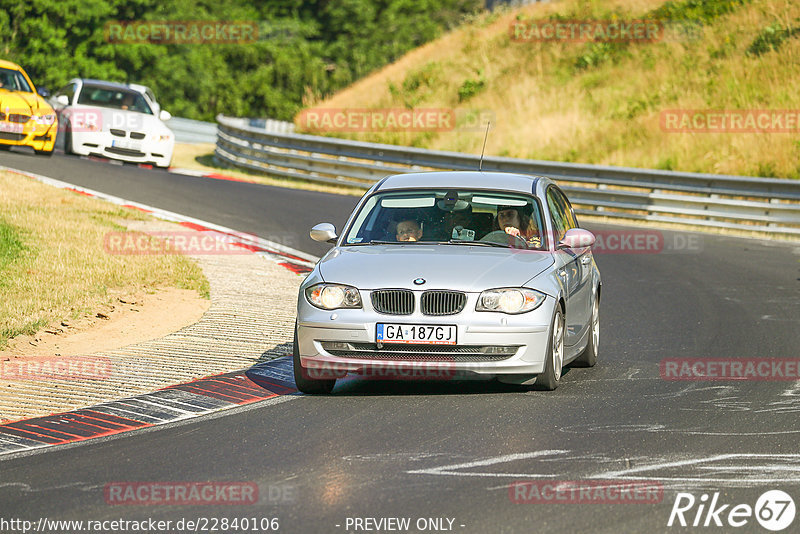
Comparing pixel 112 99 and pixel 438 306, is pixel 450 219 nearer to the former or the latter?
pixel 438 306

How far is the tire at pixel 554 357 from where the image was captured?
8516 millimetres

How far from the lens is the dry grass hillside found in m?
29.1

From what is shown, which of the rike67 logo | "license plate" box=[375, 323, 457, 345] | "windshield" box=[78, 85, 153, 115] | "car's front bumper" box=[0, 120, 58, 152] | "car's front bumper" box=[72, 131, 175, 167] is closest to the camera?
the rike67 logo

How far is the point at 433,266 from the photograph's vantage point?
28.0ft

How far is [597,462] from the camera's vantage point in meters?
6.66

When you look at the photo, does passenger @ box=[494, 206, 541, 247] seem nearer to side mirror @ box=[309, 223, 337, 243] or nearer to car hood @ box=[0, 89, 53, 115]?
side mirror @ box=[309, 223, 337, 243]

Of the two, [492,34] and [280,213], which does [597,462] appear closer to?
[280,213]

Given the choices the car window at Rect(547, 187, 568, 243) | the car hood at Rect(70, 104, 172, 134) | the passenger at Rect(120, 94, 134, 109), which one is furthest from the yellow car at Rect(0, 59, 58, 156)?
the car window at Rect(547, 187, 568, 243)

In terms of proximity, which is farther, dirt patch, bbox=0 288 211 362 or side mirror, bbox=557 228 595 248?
dirt patch, bbox=0 288 211 362

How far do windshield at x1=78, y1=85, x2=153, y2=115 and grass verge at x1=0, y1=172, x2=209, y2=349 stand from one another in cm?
746

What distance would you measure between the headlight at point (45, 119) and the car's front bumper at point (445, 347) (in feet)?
55.3

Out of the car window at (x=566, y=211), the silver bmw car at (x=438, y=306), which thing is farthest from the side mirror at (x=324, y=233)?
the car window at (x=566, y=211)

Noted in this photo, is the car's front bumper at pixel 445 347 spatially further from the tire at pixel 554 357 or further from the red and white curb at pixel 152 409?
the red and white curb at pixel 152 409

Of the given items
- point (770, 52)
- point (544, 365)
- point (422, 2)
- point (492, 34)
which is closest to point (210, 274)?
point (544, 365)
